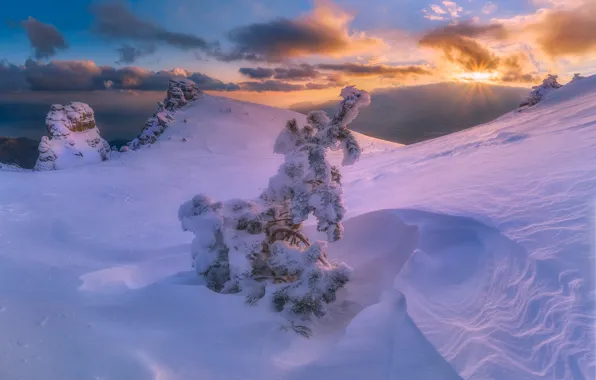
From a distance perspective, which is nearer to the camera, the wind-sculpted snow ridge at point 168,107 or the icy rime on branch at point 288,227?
the icy rime on branch at point 288,227

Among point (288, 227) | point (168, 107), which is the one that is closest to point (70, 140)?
point (168, 107)

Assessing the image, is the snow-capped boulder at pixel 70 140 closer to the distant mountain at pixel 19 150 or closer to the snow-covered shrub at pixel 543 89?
the snow-covered shrub at pixel 543 89

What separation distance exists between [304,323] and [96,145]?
971 inches

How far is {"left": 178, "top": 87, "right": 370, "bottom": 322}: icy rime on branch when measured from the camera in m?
6.29

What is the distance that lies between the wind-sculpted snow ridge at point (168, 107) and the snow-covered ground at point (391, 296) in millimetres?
19180

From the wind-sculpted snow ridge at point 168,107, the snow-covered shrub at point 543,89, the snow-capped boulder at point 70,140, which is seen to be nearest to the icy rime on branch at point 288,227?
the snow-capped boulder at point 70,140

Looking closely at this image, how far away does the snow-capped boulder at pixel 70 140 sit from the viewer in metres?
24.6

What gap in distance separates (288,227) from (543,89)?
24.9 m

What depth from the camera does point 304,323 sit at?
20.5 ft

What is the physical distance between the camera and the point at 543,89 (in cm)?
2514

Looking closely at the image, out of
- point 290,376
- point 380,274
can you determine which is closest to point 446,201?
point 380,274

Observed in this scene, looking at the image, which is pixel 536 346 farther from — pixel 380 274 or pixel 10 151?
pixel 10 151

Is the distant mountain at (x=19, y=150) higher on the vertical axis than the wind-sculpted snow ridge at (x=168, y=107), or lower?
lower

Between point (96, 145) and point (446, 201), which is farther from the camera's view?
point (96, 145)
